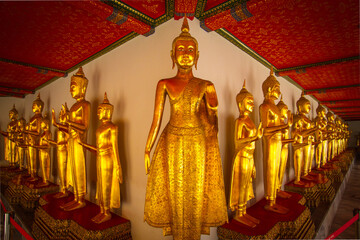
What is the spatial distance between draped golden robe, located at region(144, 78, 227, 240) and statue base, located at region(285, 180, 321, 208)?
2.59 metres

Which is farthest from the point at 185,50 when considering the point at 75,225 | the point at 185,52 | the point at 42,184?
the point at 42,184

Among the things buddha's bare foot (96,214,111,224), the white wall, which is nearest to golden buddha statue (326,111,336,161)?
the white wall

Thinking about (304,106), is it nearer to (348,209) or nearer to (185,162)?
(348,209)

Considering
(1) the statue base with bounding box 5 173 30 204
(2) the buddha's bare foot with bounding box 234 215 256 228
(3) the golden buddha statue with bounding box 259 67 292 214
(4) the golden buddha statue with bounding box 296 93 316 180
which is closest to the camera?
(2) the buddha's bare foot with bounding box 234 215 256 228

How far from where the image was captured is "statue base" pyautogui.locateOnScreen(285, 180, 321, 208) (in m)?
3.47

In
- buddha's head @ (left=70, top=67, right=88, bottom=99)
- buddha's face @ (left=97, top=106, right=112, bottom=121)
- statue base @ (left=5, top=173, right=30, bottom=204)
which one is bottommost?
statue base @ (left=5, top=173, right=30, bottom=204)

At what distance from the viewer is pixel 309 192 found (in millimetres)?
3551

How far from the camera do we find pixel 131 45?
274 cm

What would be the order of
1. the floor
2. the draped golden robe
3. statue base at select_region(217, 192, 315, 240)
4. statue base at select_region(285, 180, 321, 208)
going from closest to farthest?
the draped golden robe < statue base at select_region(217, 192, 315, 240) < the floor < statue base at select_region(285, 180, 321, 208)

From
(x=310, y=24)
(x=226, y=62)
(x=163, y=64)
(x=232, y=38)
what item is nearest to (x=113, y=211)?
(x=163, y=64)

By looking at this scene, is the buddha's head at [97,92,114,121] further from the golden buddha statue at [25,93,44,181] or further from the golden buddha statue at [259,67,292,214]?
the golden buddha statue at [25,93,44,181]

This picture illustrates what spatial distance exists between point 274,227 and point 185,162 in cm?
133

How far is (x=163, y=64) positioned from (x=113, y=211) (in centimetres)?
217

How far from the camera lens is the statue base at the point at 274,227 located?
1989 millimetres
